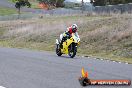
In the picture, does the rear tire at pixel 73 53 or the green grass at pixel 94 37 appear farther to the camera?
the green grass at pixel 94 37

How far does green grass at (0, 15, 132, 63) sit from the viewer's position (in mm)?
28688

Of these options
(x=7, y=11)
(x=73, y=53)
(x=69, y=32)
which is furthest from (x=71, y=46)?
→ (x=7, y=11)

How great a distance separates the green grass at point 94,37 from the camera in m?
28.7

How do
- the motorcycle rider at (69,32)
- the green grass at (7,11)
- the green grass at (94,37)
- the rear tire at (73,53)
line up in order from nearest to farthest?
the rear tire at (73,53), the motorcycle rider at (69,32), the green grass at (94,37), the green grass at (7,11)

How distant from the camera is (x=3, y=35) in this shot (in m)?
49.6

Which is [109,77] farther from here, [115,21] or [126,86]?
[115,21]

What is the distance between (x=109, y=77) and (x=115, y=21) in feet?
79.2

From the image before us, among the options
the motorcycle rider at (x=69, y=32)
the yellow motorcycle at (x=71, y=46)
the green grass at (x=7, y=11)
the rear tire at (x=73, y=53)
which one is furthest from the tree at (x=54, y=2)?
the rear tire at (x=73, y=53)

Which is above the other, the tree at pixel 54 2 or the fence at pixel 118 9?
the fence at pixel 118 9

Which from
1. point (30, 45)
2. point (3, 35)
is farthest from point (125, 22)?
point (3, 35)

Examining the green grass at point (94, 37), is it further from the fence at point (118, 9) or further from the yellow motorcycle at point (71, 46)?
the fence at point (118, 9)

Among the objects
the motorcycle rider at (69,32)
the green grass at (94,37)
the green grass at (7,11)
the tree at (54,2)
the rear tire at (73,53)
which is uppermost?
the motorcycle rider at (69,32)

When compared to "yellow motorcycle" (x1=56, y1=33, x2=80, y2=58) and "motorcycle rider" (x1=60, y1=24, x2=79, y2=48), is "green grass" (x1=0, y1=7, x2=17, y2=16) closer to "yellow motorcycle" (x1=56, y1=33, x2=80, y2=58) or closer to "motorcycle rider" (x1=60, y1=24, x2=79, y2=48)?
"motorcycle rider" (x1=60, y1=24, x2=79, y2=48)

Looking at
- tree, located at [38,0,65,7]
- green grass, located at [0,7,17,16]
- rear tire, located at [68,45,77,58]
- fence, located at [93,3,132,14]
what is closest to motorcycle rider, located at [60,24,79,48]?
rear tire, located at [68,45,77,58]
